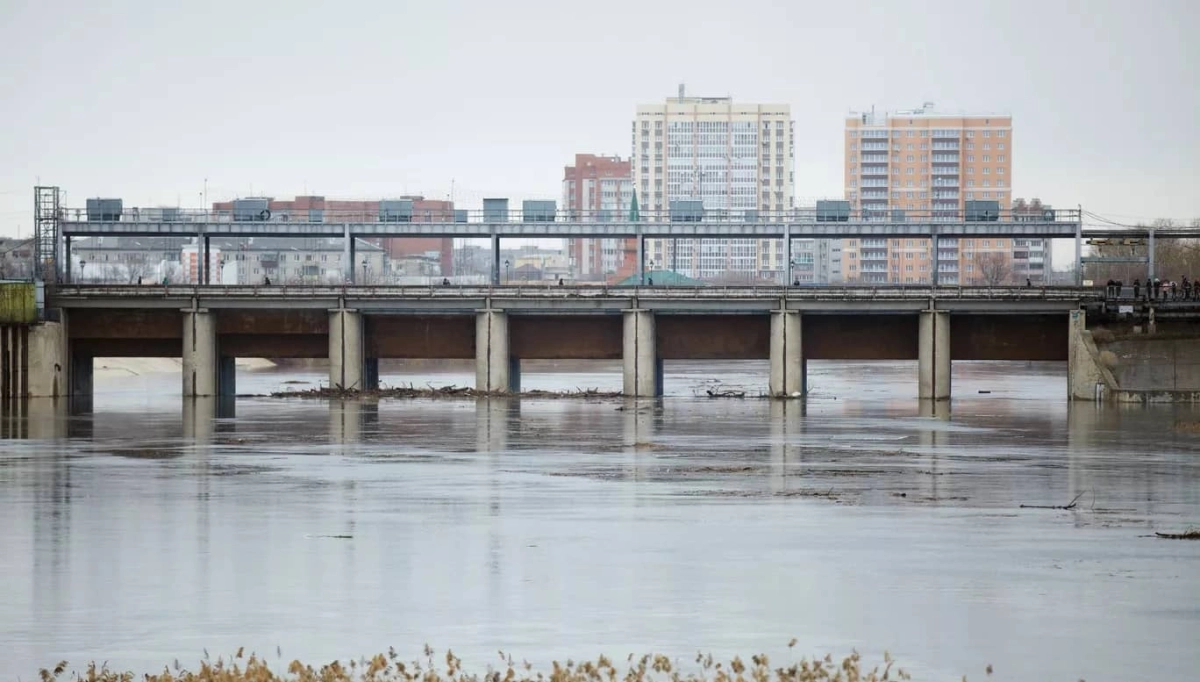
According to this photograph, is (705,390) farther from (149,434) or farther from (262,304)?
(149,434)

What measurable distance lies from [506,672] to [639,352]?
67397mm

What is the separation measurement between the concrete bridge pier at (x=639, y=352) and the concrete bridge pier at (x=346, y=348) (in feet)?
46.4

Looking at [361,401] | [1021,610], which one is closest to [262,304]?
[361,401]

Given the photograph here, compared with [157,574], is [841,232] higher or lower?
higher

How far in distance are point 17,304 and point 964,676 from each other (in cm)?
7437

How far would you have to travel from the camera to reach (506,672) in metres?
18.9

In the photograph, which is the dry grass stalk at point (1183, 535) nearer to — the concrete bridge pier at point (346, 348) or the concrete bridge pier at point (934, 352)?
the concrete bridge pier at point (934, 352)

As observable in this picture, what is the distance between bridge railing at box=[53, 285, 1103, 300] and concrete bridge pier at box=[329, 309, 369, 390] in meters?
1.20

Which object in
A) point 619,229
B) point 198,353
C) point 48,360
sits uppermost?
point 619,229

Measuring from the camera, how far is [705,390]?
351 feet

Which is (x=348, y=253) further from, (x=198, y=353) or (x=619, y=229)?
(x=619, y=229)

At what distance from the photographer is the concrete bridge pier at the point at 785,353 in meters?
84.8

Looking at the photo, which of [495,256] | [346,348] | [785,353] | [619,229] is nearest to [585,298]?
[619,229]

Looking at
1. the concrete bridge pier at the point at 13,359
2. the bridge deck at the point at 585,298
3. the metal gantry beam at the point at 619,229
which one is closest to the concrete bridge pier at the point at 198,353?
the bridge deck at the point at 585,298
